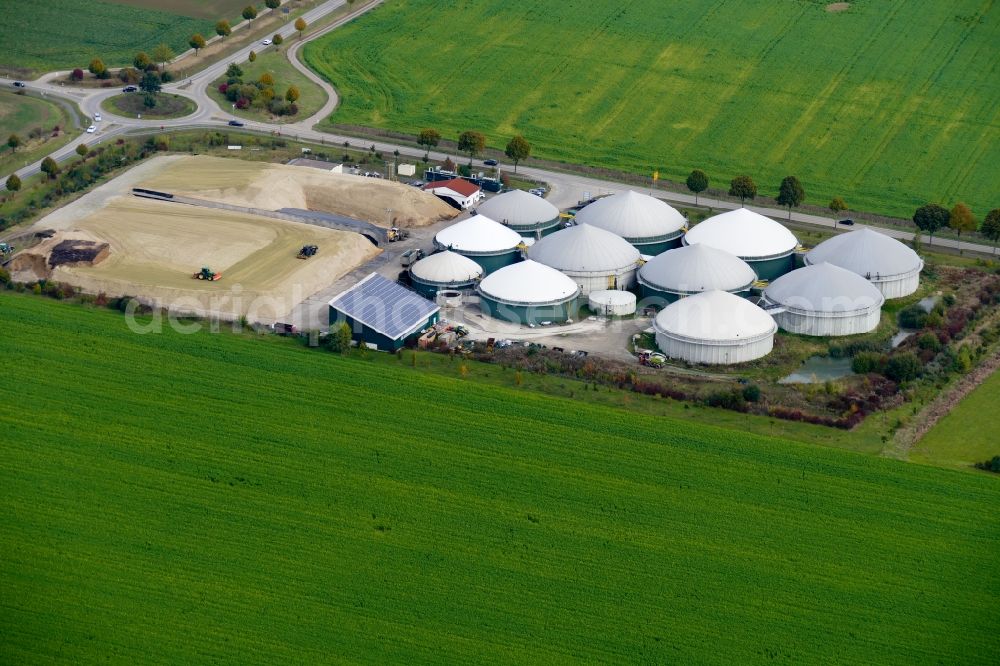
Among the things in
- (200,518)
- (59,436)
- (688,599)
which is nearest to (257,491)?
(200,518)

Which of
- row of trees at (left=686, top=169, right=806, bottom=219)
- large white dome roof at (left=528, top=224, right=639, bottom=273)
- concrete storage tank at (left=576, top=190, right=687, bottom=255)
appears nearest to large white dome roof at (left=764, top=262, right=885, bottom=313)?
large white dome roof at (left=528, top=224, right=639, bottom=273)

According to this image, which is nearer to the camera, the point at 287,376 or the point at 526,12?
the point at 287,376

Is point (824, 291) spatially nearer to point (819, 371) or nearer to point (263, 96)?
point (819, 371)

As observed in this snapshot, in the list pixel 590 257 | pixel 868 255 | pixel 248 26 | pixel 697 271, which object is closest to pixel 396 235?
pixel 590 257

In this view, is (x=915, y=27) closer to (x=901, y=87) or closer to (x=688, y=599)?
(x=901, y=87)

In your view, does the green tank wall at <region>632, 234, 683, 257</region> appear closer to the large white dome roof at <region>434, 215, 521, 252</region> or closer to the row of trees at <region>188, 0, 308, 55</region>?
the large white dome roof at <region>434, 215, 521, 252</region>

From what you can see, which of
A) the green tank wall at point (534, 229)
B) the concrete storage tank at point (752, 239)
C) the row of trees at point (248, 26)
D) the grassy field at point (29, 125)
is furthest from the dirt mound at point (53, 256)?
the row of trees at point (248, 26)
